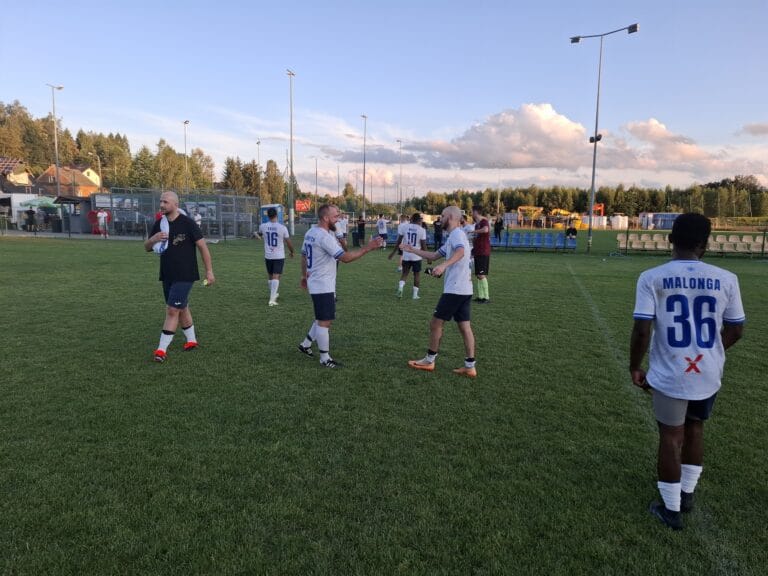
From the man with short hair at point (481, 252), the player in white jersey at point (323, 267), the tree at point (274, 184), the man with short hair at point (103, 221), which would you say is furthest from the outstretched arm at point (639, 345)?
the tree at point (274, 184)

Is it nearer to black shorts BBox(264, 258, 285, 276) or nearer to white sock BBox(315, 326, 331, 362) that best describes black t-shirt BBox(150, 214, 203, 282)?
white sock BBox(315, 326, 331, 362)

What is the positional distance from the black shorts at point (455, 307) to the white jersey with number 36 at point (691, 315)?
306cm

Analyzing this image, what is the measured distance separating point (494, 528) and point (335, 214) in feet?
13.4

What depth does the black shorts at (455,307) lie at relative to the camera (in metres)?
6.07

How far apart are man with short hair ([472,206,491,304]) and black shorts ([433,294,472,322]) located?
205 inches

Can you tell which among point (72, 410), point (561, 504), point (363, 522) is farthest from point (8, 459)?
point (561, 504)

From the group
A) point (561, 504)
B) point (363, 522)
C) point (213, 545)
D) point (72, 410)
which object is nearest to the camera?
point (213, 545)

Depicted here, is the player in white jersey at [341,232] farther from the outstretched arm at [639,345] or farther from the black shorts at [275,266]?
the outstretched arm at [639,345]

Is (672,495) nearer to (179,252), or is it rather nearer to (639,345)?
(639,345)

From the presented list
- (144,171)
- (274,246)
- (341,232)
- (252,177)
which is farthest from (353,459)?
(252,177)

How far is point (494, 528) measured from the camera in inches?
121

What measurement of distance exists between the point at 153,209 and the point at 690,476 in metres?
35.8

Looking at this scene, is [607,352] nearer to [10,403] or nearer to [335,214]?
[335,214]

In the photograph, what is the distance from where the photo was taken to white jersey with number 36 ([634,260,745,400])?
2.98 meters
